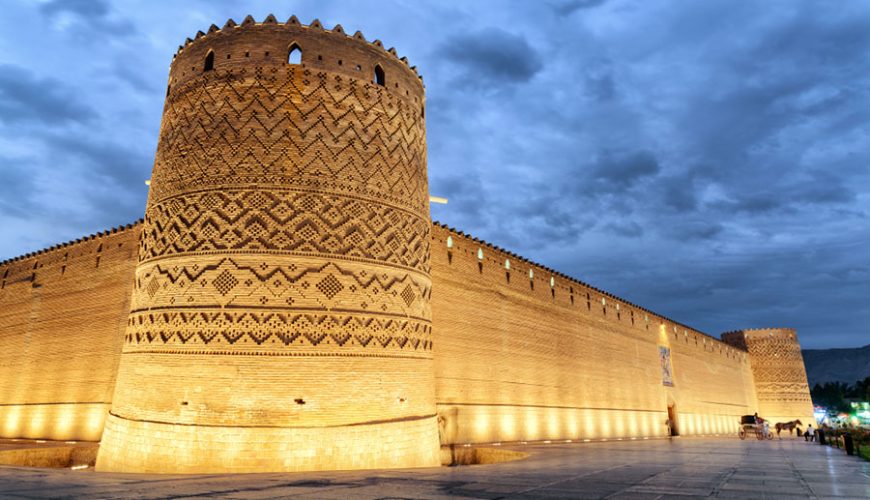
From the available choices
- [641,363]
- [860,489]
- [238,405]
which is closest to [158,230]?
[238,405]

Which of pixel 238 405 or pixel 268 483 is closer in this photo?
pixel 268 483

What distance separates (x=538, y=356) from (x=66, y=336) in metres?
11.9

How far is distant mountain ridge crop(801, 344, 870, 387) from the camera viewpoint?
108m

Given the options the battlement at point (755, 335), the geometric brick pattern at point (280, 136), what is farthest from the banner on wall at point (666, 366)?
the geometric brick pattern at point (280, 136)

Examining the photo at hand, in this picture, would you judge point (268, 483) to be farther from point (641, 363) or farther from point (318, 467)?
point (641, 363)

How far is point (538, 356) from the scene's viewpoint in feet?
50.0

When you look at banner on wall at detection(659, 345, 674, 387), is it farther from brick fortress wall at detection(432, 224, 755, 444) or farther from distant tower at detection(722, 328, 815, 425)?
distant tower at detection(722, 328, 815, 425)

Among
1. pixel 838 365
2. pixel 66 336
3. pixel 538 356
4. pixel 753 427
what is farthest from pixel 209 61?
pixel 838 365

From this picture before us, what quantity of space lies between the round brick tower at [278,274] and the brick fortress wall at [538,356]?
3.76m

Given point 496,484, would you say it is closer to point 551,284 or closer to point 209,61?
point 209,61

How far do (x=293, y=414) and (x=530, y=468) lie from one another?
303 centimetres

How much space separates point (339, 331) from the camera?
24.3 ft

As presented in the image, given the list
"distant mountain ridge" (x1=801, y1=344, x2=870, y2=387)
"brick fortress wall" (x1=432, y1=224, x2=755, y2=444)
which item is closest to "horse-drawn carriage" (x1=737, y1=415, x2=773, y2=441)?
"brick fortress wall" (x1=432, y1=224, x2=755, y2=444)

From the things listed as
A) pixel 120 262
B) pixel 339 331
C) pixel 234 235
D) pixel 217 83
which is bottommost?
pixel 339 331
